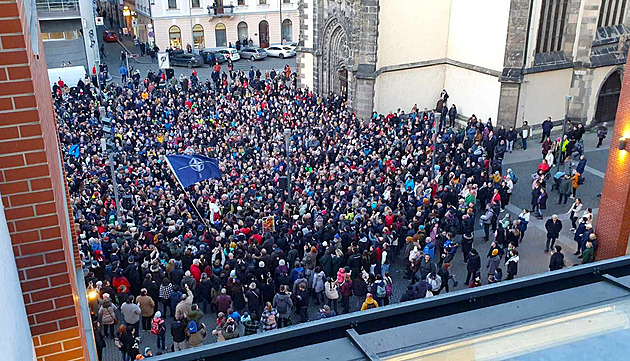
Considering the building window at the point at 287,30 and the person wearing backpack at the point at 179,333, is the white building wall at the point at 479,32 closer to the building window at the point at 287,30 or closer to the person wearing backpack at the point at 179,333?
the person wearing backpack at the point at 179,333

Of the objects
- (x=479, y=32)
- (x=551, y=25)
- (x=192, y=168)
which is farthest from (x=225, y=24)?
(x=192, y=168)

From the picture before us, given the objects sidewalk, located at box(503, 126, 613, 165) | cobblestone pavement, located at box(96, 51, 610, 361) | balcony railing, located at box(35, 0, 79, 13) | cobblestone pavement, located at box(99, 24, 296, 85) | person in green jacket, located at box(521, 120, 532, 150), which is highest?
balcony railing, located at box(35, 0, 79, 13)

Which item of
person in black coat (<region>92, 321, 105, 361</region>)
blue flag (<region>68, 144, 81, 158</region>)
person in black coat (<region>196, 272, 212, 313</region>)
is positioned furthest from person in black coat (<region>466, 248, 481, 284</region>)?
blue flag (<region>68, 144, 81, 158</region>)

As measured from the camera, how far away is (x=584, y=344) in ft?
13.2

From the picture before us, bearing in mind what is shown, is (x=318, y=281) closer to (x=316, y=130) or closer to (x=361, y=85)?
(x=316, y=130)

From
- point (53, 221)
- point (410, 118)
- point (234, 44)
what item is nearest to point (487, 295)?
point (53, 221)

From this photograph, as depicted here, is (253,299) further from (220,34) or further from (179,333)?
(220,34)

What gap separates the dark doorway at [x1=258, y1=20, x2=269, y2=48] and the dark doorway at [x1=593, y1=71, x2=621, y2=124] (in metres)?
29.6

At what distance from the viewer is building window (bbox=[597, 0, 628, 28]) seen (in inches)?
1071

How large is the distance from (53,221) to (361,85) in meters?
24.5

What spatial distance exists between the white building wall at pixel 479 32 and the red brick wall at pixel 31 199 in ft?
81.6

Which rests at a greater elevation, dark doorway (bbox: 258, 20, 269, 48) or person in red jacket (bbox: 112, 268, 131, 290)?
dark doorway (bbox: 258, 20, 269, 48)

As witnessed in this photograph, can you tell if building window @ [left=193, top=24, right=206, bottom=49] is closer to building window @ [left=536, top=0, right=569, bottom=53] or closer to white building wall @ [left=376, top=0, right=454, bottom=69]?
white building wall @ [left=376, top=0, right=454, bottom=69]

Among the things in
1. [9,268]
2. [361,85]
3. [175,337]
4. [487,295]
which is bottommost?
[175,337]
